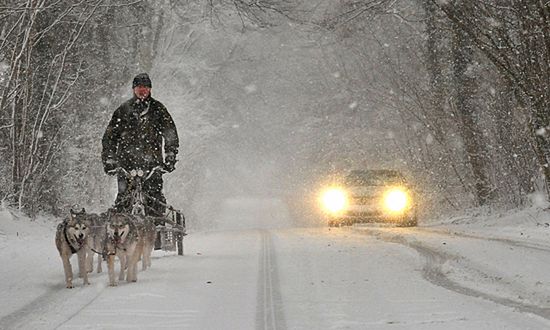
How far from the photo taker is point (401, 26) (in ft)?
106

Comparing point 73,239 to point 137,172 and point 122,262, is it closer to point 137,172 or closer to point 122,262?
point 122,262

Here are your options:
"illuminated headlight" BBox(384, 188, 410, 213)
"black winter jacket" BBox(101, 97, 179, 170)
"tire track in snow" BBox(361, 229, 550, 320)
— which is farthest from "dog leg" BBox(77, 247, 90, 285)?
"illuminated headlight" BBox(384, 188, 410, 213)

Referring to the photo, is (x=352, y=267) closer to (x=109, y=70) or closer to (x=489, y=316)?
(x=489, y=316)

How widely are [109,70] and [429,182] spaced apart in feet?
39.8

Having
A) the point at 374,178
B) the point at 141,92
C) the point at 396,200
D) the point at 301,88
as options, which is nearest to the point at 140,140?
the point at 141,92

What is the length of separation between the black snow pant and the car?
10.1m

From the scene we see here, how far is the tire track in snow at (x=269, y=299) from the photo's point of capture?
6.64 metres

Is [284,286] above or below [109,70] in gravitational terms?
below

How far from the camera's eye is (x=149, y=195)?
11.6m

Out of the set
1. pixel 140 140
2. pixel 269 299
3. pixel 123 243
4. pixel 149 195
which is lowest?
pixel 269 299

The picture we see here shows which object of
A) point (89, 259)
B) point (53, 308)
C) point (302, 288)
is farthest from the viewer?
point (89, 259)

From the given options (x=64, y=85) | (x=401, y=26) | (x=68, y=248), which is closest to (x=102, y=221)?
(x=68, y=248)

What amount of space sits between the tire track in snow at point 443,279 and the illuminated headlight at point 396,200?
5.71 metres

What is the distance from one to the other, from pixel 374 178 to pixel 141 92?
1218 centimetres
